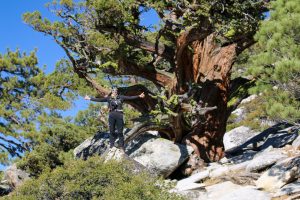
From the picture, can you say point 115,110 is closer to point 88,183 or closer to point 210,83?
point 210,83

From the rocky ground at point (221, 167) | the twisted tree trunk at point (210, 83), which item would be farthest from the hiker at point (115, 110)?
the twisted tree trunk at point (210, 83)

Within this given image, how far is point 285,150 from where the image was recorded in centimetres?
1408

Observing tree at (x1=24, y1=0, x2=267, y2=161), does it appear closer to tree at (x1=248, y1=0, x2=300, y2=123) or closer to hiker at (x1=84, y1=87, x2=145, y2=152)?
hiker at (x1=84, y1=87, x2=145, y2=152)

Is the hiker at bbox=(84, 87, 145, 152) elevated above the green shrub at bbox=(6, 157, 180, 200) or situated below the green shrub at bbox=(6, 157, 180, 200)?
above

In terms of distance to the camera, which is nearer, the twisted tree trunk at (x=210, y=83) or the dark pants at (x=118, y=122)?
the dark pants at (x=118, y=122)

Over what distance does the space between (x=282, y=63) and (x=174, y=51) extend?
26.5 ft

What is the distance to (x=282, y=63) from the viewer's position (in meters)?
9.07

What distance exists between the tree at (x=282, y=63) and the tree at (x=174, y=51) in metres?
4.29

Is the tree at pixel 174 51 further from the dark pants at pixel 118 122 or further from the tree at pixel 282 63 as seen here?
the tree at pixel 282 63

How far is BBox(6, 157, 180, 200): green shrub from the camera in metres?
8.49

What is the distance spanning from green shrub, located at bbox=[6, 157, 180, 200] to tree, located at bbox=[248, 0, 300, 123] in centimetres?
289

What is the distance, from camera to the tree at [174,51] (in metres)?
14.6

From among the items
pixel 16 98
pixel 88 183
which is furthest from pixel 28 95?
pixel 88 183

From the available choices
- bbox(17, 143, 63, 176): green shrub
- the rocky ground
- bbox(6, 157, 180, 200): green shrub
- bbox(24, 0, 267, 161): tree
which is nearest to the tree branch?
bbox(24, 0, 267, 161): tree
